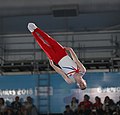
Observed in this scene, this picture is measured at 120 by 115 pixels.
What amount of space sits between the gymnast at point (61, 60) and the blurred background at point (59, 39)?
4.17 metres

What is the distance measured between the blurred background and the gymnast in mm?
4173

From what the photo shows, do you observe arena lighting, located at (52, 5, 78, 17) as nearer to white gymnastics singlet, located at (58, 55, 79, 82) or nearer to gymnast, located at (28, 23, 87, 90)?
gymnast, located at (28, 23, 87, 90)

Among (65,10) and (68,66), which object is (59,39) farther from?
(68,66)

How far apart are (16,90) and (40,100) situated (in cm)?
79

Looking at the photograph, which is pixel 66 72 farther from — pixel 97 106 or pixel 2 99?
pixel 2 99

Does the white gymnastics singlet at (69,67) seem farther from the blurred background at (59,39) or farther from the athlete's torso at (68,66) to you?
the blurred background at (59,39)

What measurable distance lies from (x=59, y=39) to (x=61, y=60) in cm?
602

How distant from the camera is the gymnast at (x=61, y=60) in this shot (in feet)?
25.9


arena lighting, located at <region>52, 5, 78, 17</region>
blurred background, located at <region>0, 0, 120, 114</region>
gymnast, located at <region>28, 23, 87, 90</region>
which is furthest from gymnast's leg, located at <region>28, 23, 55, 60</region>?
arena lighting, located at <region>52, 5, 78, 17</region>

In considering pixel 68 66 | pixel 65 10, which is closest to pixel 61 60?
pixel 68 66

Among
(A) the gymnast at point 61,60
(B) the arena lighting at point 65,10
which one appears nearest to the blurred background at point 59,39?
(B) the arena lighting at point 65,10

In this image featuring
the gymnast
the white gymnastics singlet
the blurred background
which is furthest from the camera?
the blurred background

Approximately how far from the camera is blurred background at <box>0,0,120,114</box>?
12.5 meters

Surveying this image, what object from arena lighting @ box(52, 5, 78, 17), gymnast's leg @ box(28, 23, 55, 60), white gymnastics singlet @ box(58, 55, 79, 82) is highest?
arena lighting @ box(52, 5, 78, 17)
